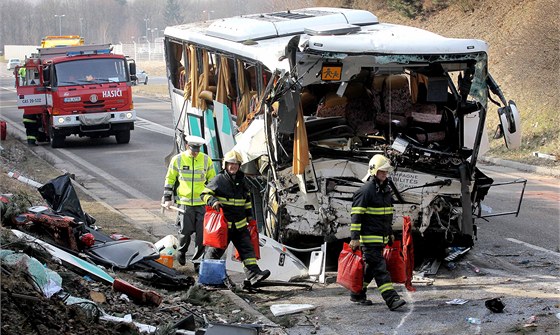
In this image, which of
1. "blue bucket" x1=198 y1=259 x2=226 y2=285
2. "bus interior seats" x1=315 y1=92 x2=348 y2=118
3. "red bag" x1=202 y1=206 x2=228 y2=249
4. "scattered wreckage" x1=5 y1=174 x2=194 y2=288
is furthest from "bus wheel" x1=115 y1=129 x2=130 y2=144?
"blue bucket" x1=198 y1=259 x2=226 y2=285

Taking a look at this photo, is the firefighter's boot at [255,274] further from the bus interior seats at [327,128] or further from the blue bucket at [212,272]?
the bus interior seats at [327,128]

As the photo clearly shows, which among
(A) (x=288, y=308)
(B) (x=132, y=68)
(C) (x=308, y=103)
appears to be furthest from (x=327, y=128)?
(B) (x=132, y=68)

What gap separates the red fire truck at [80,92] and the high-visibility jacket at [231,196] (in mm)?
15758

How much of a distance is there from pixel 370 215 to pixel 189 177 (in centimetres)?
306

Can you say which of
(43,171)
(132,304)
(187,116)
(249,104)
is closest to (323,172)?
(249,104)

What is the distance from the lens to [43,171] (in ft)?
67.9

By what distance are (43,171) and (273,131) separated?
34.3 feet

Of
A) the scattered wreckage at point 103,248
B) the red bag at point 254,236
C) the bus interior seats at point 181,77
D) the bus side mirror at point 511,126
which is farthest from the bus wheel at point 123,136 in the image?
the bus side mirror at point 511,126

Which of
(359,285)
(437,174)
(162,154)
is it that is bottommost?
(162,154)

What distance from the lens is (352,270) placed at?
10047mm

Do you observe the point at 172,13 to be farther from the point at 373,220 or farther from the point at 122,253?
the point at 373,220

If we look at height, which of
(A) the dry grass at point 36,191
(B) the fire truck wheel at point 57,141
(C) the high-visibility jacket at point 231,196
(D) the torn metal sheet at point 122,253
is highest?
(C) the high-visibility jacket at point 231,196

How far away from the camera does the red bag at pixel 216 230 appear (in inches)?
425

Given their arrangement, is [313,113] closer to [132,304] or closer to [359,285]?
[359,285]
